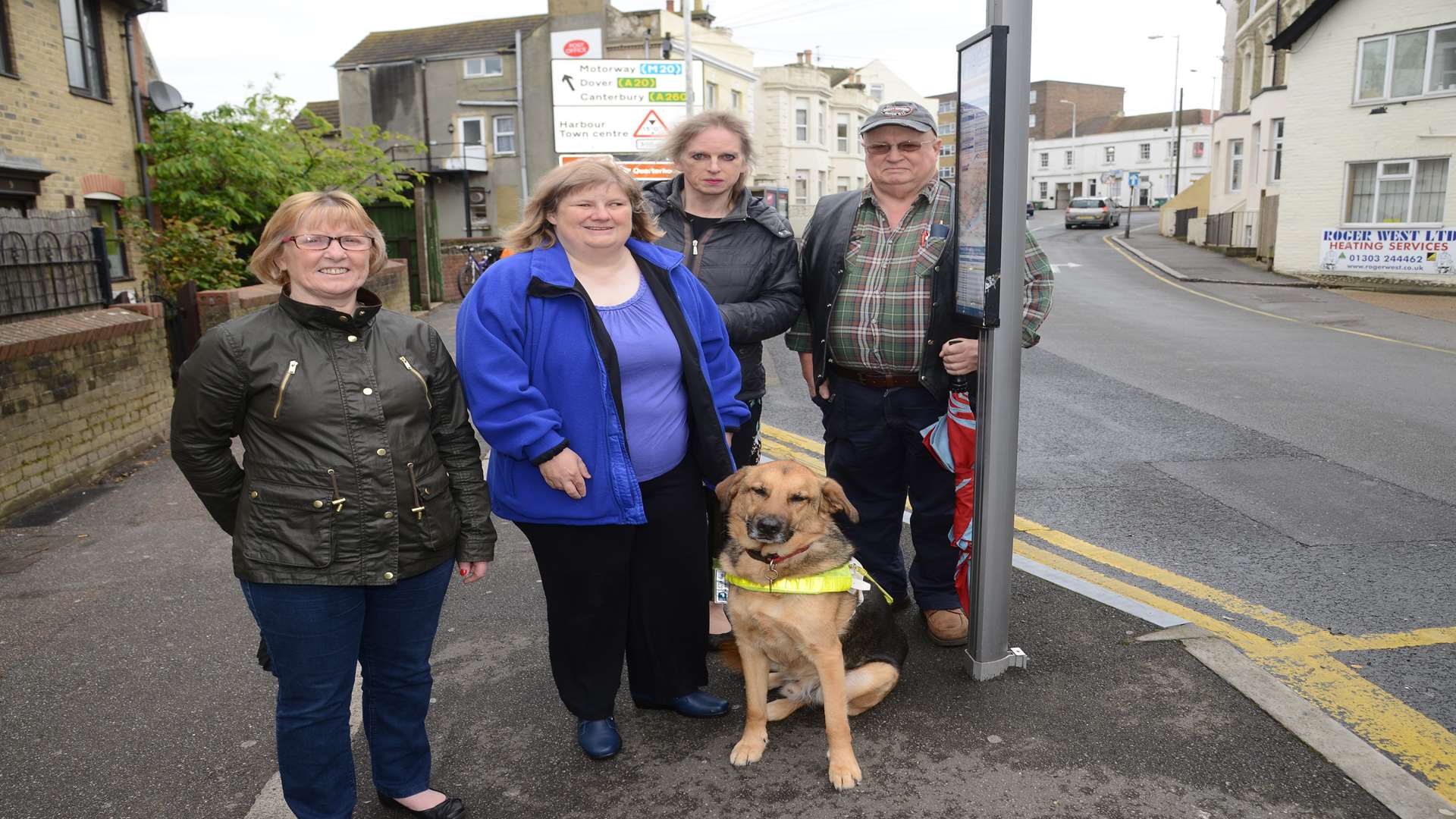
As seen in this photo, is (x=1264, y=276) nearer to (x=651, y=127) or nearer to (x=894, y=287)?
(x=651, y=127)

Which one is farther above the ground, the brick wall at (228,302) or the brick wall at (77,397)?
the brick wall at (228,302)

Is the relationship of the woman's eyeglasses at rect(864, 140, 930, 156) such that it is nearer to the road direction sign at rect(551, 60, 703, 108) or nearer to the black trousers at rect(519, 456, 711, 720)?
the black trousers at rect(519, 456, 711, 720)

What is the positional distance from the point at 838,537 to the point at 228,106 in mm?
14170

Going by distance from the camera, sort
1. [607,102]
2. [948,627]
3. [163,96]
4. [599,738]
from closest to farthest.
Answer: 1. [599,738]
2. [948,627]
3. [163,96]
4. [607,102]

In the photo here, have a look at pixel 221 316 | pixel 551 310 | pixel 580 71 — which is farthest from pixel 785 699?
pixel 580 71

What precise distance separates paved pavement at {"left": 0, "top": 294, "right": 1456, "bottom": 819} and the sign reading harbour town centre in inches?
854

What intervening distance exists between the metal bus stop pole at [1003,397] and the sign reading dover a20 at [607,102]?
1935 cm

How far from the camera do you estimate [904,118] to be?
149 inches

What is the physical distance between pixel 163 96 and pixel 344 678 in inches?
594

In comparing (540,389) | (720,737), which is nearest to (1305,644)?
(720,737)

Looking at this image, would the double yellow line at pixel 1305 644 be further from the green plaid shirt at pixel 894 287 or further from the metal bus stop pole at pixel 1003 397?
the green plaid shirt at pixel 894 287

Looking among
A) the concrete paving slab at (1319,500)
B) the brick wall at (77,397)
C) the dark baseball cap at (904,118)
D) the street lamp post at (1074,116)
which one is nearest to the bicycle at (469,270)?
the brick wall at (77,397)

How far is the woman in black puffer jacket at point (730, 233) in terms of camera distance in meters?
3.85

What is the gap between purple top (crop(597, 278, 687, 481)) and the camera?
3.17 m
